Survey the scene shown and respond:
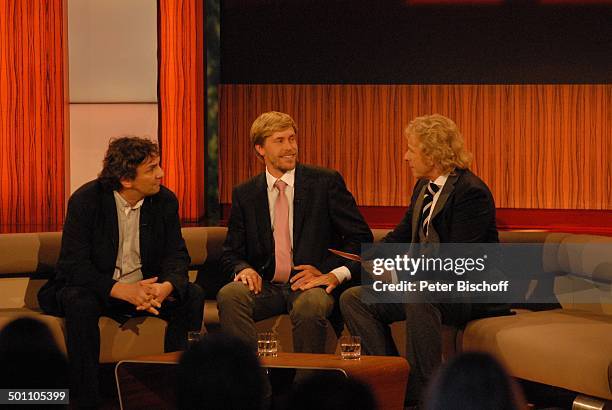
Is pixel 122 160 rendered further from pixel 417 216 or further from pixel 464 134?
pixel 464 134

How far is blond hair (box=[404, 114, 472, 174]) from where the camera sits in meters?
3.98

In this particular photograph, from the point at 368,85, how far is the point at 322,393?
253 inches

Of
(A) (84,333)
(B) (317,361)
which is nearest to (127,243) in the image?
(A) (84,333)

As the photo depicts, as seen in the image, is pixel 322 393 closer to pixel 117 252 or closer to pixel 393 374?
pixel 393 374

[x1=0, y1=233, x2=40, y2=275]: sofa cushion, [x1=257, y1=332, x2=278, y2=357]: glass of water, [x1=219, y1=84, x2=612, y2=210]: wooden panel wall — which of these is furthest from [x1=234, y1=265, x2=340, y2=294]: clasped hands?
[x1=219, y1=84, x2=612, y2=210]: wooden panel wall

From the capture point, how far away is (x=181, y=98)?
539 cm

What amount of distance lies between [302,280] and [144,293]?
641 mm

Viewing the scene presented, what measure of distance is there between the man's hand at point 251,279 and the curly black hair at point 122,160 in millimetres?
602

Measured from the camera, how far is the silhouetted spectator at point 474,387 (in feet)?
4.45

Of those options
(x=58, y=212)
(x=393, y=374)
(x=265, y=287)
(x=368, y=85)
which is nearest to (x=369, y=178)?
(x=368, y=85)

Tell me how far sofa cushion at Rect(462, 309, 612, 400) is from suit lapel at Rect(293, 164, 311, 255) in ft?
2.65

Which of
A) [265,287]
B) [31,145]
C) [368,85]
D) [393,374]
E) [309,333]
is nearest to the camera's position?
[393,374]

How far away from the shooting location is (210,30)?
6.05m

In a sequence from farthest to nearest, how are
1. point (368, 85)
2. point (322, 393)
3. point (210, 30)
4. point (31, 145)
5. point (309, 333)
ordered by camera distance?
point (368, 85)
point (210, 30)
point (31, 145)
point (309, 333)
point (322, 393)
